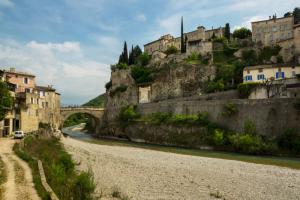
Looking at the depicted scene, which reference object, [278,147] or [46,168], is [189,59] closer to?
[278,147]

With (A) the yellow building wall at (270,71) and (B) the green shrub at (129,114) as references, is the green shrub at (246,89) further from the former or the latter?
(B) the green shrub at (129,114)

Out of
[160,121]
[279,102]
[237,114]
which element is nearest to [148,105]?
[160,121]

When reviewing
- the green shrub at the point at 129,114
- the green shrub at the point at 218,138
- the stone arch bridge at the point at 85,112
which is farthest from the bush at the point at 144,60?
the green shrub at the point at 218,138

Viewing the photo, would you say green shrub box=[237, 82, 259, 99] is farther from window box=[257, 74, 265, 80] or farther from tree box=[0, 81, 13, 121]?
tree box=[0, 81, 13, 121]

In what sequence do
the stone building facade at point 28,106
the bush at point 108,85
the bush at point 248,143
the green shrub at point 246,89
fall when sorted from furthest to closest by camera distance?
the bush at point 108,85 < the stone building facade at point 28,106 < the green shrub at point 246,89 < the bush at point 248,143

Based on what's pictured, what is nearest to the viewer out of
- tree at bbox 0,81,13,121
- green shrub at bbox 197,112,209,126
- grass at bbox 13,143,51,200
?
grass at bbox 13,143,51,200

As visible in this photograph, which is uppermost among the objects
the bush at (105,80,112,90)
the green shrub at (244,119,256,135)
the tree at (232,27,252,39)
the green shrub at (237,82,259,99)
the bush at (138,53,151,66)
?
the tree at (232,27,252,39)

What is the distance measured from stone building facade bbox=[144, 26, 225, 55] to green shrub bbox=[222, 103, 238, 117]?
107 feet

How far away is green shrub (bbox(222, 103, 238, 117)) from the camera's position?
3553 centimetres

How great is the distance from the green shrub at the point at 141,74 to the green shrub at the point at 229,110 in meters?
35.8

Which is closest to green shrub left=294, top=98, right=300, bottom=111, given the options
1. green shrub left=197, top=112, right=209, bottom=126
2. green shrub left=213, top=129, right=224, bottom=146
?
green shrub left=213, top=129, right=224, bottom=146

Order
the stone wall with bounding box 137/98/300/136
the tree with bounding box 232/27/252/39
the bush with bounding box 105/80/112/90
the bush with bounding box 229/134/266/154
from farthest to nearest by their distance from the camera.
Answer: the bush with bounding box 105/80/112/90 < the tree with bounding box 232/27/252/39 < the stone wall with bounding box 137/98/300/136 < the bush with bounding box 229/134/266/154

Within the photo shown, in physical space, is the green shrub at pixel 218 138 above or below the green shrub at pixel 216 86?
below

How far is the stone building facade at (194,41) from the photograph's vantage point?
6750 cm
